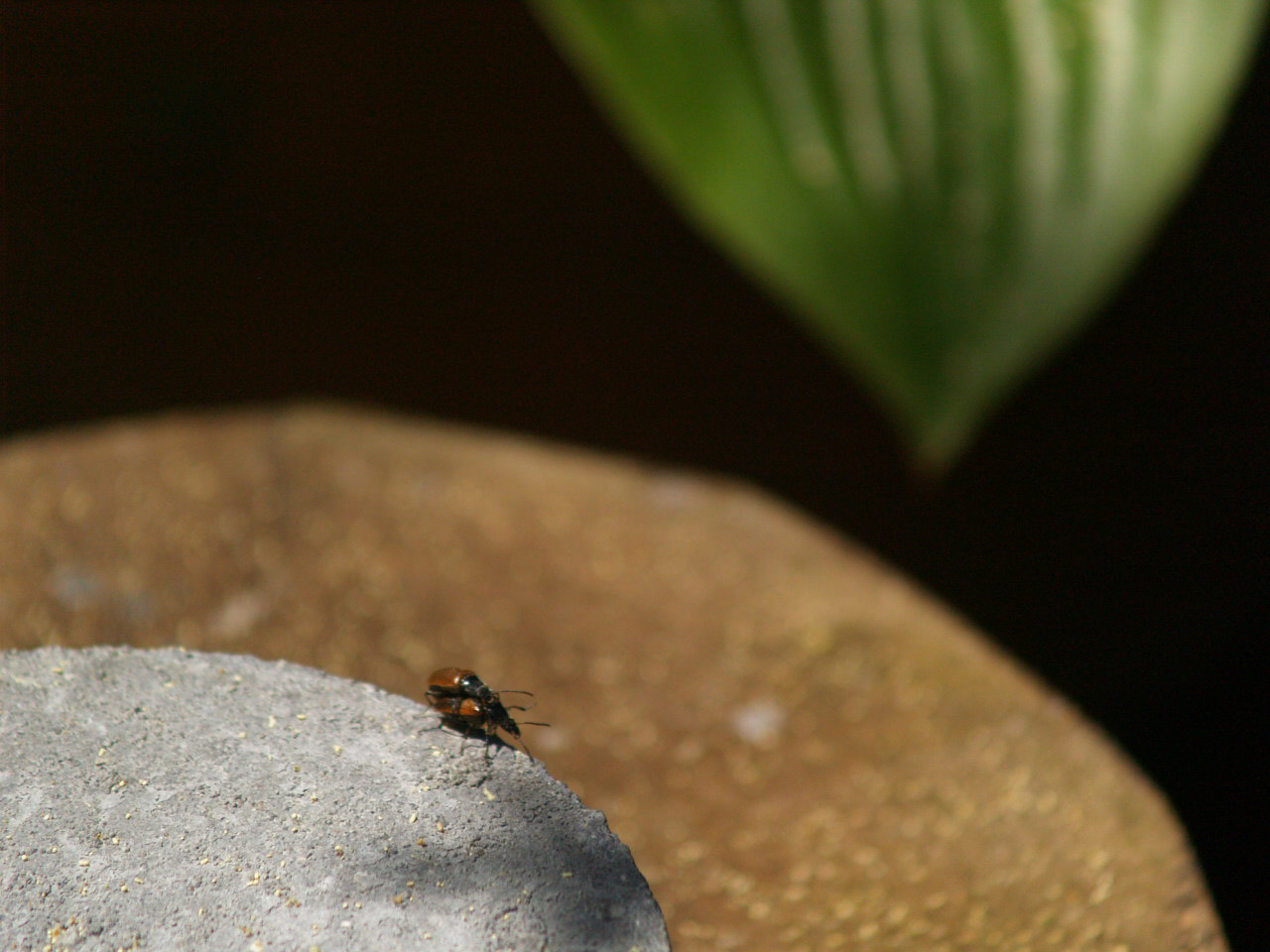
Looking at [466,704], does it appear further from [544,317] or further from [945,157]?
[544,317]

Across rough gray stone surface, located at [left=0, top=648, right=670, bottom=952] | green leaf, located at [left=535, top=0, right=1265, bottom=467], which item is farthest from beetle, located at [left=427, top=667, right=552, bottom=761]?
green leaf, located at [left=535, top=0, right=1265, bottom=467]

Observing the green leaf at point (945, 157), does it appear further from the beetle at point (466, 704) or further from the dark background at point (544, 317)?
the dark background at point (544, 317)

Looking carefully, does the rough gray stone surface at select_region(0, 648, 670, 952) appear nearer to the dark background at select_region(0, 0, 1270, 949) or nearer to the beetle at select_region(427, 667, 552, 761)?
the beetle at select_region(427, 667, 552, 761)

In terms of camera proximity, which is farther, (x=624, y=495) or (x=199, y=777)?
(x=624, y=495)

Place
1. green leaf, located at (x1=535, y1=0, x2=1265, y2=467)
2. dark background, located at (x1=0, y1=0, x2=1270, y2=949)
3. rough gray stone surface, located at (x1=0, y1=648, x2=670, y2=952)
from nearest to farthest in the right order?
rough gray stone surface, located at (x1=0, y1=648, x2=670, y2=952), green leaf, located at (x1=535, y1=0, x2=1265, y2=467), dark background, located at (x1=0, y1=0, x2=1270, y2=949)

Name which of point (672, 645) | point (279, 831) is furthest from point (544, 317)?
point (279, 831)

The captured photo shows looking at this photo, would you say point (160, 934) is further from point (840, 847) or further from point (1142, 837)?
point (1142, 837)

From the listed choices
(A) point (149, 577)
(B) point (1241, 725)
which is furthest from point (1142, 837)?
(B) point (1241, 725)

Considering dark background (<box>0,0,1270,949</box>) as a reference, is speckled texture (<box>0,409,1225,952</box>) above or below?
above
